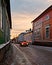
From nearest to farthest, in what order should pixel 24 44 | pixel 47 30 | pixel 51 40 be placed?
pixel 51 40 → pixel 47 30 → pixel 24 44

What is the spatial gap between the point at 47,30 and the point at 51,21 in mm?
3912

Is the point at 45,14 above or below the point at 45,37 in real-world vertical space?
above

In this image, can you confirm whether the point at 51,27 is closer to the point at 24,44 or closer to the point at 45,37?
the point at 45,37

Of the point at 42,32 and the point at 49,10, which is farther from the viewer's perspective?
the point at 42,32

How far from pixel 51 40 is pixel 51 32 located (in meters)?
1.89

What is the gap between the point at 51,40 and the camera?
46.9 meters

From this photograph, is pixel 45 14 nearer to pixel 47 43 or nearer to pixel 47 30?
pixel 47 30

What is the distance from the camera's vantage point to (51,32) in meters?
47.6

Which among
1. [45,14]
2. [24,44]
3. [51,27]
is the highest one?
[45,14]

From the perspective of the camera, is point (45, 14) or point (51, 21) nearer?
point (51, 21)

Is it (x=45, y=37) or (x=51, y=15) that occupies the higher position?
(x=51, y=15)

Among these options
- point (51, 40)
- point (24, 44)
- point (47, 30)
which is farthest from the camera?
point (24, 44)

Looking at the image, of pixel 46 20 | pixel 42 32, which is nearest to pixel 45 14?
pixel 46 20

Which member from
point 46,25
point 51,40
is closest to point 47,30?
point 46,25
